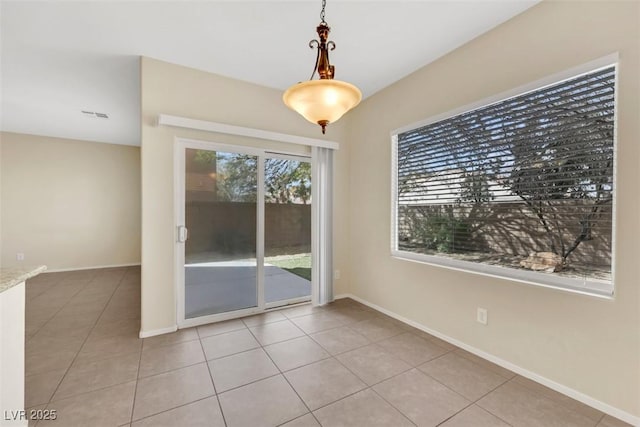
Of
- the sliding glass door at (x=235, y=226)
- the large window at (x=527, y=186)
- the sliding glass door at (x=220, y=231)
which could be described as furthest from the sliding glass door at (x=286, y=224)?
the large window at (x=527, y=186)

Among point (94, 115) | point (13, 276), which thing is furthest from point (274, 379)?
point (94, 115)

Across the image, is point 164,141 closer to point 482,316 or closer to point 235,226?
point 235,226

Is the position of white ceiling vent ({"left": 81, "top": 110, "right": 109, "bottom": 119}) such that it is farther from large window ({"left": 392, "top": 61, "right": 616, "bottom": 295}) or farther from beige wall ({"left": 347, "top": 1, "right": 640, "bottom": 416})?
large window ({"left": 392, "top": 61, "right": 616, "bottom": 295})

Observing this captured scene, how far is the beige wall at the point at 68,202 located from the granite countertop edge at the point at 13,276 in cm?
525

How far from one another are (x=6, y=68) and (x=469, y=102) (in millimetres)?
4847

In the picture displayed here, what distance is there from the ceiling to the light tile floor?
2.83 meters

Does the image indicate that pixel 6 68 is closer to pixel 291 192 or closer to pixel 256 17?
pixel 256 17

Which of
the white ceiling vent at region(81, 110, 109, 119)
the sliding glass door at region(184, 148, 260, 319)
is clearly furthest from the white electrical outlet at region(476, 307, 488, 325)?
the white ceiling vent at region(81, 110, 109, 119)

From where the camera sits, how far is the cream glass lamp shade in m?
1.44

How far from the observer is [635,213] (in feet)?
5.24

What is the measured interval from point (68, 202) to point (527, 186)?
7542 millimetres

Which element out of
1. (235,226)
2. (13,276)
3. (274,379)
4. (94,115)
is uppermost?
(94,115)

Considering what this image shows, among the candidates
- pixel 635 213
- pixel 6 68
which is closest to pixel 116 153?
pixel 6 68

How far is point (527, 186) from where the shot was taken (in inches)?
82.0
